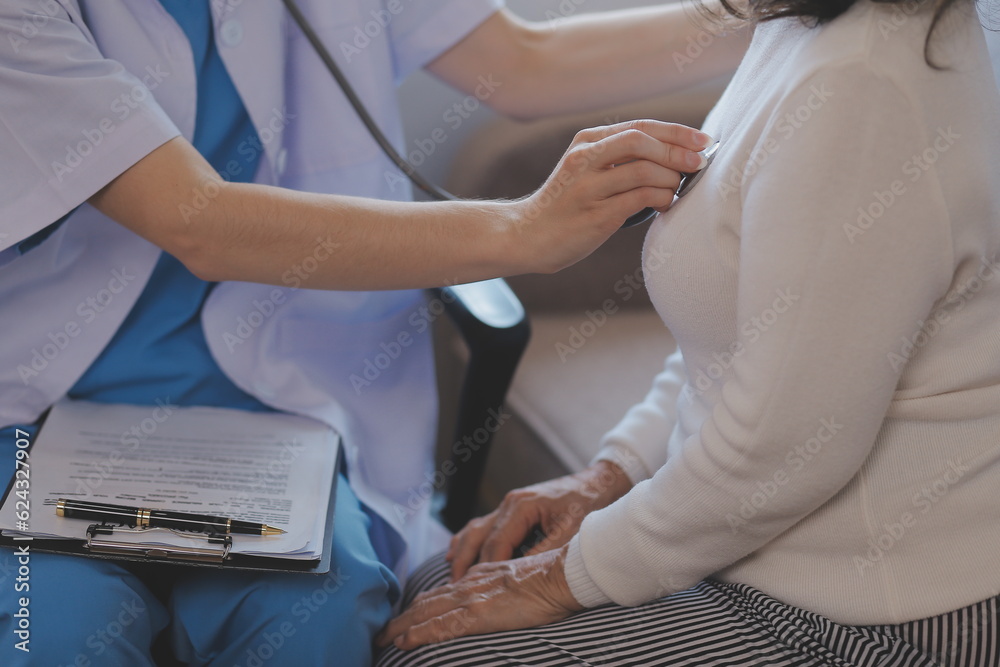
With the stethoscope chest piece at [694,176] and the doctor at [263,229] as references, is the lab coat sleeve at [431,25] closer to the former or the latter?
the doctor at [263,229]

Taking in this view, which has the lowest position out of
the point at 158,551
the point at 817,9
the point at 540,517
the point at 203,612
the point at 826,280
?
the point at 540,517

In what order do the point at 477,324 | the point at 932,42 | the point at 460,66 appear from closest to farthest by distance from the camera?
the point at 932,42, the point at 477,324, the point at 460,66

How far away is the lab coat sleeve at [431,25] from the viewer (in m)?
1.04

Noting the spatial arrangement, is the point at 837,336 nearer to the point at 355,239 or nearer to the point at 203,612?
the point at 355,239

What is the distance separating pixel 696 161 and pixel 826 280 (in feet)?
0.56

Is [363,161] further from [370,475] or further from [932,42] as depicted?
[932,42]

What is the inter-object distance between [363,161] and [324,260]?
251 millimetres

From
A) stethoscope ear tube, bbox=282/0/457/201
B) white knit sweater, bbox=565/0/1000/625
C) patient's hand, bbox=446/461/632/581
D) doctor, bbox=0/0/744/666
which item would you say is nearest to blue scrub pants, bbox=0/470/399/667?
doctor, bbox=0/0/744/666

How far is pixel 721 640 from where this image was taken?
28.4 inches

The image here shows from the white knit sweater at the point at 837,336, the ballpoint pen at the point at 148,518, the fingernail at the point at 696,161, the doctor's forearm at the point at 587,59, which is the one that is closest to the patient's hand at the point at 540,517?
the white knit sweater at the point at 837,336

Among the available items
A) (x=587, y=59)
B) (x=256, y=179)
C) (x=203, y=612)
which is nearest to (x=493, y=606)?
(x=203, y=612)

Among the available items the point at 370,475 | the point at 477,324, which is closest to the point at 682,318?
the point at 477,324

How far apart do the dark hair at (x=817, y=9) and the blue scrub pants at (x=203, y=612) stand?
587 mm

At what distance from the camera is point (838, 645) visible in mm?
672
